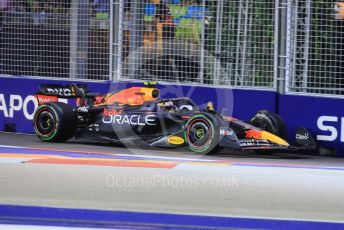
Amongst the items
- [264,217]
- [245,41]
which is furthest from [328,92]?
[264,217]

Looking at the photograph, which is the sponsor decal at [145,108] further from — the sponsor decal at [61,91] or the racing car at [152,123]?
the sponsor decal at [61,91]

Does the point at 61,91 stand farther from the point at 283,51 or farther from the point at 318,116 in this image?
the point at 318,116

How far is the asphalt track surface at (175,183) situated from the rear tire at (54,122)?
745 mm

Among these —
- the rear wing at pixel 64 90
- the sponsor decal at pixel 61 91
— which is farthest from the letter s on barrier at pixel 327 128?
the sponsor decal at pixel 61 91

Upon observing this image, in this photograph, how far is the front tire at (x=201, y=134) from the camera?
31.6 feet

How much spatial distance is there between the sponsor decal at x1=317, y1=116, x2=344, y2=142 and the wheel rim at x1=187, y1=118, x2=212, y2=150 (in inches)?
75.6

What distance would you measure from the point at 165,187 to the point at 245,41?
197 inches

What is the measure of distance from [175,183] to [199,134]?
8.71 feet

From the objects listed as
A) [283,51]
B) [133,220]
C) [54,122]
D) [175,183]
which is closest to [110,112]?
[54,122]

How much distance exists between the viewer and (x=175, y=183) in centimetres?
721

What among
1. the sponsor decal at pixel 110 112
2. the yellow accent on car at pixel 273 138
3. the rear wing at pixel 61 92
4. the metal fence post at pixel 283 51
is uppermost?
the metal fence post at pixel 283 51

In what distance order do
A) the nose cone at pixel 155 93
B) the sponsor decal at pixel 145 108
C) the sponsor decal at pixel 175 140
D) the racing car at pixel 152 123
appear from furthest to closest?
the nose cone at pixel 155 93
the sponsor decal at pixel 145 108
the sponsor decal at pixel 175 140
the racing car at pixel 152 123

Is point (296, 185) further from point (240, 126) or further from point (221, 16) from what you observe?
point (221, 16)

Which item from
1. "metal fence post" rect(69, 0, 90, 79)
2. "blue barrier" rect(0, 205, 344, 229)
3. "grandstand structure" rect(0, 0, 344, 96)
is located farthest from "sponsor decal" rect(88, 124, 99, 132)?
"blue barrier" rect(0, 205, 344, 229)
